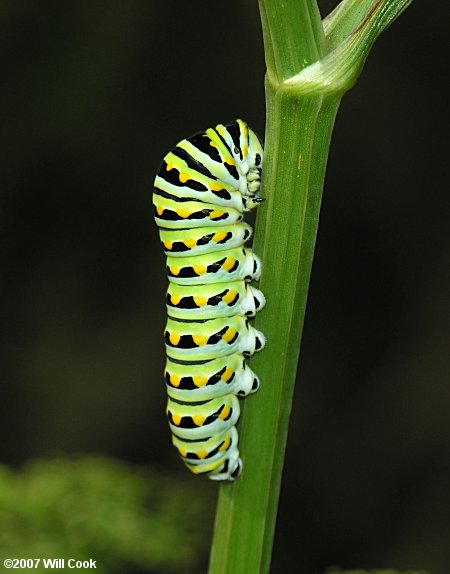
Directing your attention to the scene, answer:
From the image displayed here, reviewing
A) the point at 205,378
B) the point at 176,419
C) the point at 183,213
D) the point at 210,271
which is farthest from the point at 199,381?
the point at 183,213

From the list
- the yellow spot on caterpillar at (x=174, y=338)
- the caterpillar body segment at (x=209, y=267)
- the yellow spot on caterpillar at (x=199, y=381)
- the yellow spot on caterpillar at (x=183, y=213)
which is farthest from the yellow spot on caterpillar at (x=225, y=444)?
the yellow spot on caterpillar at (x=183, y=213)

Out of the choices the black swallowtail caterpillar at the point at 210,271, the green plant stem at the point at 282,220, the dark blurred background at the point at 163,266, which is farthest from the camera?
the dark blurred background at the point at 163,266

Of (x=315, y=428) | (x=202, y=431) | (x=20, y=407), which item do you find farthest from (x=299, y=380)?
(x=202, y=431)

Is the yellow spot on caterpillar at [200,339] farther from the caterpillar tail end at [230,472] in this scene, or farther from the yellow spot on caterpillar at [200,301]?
the caterpillar tail end at [230,472]

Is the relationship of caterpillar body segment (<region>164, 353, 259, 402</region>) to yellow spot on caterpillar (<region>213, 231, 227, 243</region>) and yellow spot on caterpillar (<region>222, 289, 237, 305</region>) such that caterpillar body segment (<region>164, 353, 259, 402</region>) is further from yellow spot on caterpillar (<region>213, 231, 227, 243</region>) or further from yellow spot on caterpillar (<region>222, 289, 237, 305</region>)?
yellow spot on caterpillar (<region>213, 231, 227, 243</region>)

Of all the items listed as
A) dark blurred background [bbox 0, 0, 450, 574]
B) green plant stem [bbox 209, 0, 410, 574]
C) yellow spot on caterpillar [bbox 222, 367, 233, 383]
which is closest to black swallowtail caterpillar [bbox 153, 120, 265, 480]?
yellow spot on caterpillar [bbox 222, 367, 233, 383]

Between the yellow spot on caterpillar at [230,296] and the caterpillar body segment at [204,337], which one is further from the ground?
the yellow spot on caterpillar at [230,296]

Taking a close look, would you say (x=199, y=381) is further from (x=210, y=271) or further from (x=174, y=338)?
(x=210, y=271)
